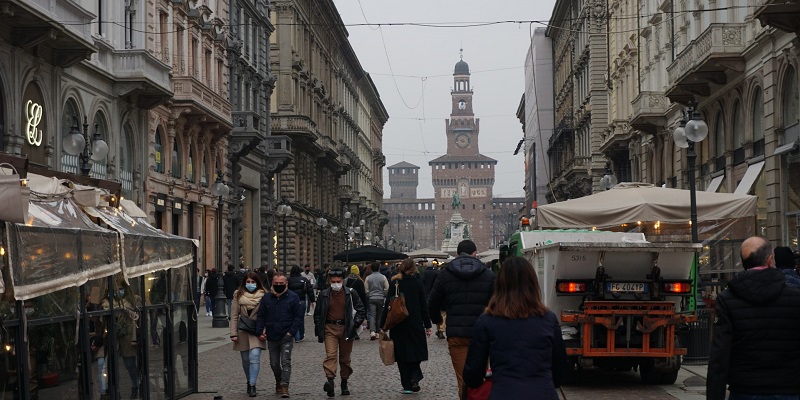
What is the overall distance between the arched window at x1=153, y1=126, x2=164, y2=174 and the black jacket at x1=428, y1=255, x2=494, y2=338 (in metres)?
28.3

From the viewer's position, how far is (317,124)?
7525 cm

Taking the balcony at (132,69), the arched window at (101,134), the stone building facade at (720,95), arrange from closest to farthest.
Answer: the stone building facade at (720,95)
the arched window at (101,134)
the balcony at (132,69)

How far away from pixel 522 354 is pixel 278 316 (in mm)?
9628

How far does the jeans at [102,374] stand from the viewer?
12.7 meters

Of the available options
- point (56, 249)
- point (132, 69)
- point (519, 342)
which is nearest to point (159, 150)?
point (132, 69)

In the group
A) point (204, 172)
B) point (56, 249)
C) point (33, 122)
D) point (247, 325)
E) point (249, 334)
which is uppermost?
point (33, 122)

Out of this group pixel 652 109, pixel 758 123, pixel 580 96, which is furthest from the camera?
pixel 580 96

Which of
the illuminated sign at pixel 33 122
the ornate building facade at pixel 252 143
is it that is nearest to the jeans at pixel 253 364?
the illuminated sign at pixel 33 122

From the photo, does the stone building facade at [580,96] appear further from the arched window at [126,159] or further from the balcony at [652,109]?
the arched window at [126,159]

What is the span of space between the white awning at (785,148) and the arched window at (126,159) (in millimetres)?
17540

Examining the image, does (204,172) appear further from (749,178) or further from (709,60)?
(749,178)

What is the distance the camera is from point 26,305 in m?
10.6

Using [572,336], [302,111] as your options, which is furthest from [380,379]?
[302,111]

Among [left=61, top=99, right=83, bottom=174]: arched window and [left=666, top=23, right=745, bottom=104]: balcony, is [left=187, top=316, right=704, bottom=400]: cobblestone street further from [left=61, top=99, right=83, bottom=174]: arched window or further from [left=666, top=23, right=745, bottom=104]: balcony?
[left=666, top=23, right=745, bottom=104]: balcony
